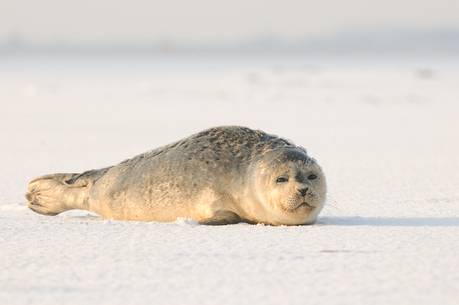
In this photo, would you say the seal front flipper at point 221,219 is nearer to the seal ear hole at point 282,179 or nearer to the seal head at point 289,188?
the seal head at point 289,188

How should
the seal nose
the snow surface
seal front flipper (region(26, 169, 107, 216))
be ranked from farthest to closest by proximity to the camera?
seal front flipper (region(26, 169, 107, 216)), the seal nose, the snow surface

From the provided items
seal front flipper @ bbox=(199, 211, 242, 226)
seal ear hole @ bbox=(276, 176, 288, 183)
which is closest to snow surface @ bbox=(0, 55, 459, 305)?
seal front flipper @ bbox=(199, 211, 242, 226)

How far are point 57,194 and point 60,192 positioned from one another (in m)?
0.02

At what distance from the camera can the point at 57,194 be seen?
527cm

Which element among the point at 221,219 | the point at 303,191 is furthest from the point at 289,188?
Answer: the point at 221,219

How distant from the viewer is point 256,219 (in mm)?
4539

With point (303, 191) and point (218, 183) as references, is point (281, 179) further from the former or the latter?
point (218, 183)

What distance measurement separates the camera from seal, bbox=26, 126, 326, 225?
14.4 feet

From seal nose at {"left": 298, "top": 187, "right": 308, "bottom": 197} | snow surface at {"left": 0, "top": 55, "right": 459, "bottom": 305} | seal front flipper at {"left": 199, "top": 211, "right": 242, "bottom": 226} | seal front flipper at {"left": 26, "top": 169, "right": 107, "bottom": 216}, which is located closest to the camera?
snow surface at {"left": 0, "top": 55, "right": 459, "bottom": 305}

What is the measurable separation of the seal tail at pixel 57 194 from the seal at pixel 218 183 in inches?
2.4

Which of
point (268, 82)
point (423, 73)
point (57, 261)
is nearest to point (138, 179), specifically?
point (57, 261)

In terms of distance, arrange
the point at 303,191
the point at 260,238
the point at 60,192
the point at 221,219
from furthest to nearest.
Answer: the point at 60,192, the point at 221,219, the point at 303,191, the point at 260,238

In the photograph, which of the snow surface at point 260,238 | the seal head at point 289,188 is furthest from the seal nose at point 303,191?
the snow surface at point 260,238

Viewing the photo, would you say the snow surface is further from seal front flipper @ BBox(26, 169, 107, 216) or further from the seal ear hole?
the seal ear hole
